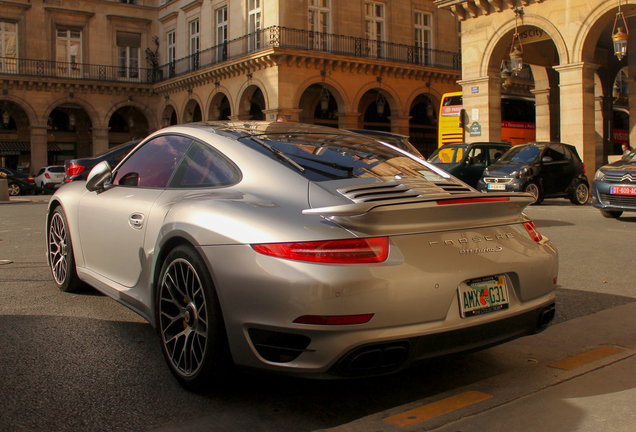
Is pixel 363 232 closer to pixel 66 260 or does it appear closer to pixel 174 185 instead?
pixel 174 185

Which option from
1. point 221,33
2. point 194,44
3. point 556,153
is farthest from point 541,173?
point 194,44

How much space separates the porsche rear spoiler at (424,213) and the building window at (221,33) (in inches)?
1230

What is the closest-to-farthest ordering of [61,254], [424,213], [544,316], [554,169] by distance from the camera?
[424,213], [544,316], [61,254], [554,169]

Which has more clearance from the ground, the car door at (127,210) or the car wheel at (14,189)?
the car wheel at (14,189)

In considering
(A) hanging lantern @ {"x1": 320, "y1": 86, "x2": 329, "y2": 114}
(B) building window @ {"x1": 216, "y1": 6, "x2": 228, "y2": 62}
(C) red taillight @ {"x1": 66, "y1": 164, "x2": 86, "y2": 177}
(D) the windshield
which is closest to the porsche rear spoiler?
(C) red taillight @ {"x1": 66, "y1": 164, "x2": 86, "y2": 177}

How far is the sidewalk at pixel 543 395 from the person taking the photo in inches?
108

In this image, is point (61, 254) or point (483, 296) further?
point (61, 254)

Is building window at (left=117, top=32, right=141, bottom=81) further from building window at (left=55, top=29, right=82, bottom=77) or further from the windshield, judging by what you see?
the windshield

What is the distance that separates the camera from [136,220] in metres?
3.86

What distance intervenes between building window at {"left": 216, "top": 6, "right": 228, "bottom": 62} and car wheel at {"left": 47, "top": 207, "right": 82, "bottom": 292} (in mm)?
28643

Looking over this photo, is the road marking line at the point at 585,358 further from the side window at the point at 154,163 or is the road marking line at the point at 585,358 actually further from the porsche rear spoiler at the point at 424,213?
the side window at the point at 154,163

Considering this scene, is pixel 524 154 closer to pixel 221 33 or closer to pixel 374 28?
pixel 374 28

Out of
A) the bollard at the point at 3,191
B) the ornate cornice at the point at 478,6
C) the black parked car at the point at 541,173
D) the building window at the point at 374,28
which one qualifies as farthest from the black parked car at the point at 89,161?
the building window at the point at 374,28

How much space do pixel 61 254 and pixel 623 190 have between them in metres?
9.70
